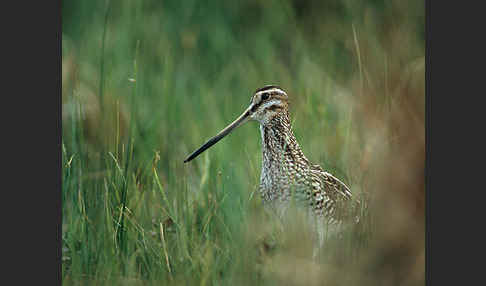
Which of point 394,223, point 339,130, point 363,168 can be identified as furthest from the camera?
point 339,130

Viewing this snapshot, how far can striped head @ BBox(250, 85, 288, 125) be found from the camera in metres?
3.30

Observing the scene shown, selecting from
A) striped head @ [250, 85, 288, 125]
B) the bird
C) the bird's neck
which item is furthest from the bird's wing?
striped head @ [250, 85, 288, 125]

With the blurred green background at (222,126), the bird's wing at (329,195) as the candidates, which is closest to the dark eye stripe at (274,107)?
the blurred green background at (222,126)

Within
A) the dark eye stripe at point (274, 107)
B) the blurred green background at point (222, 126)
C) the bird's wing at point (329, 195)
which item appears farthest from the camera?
the dark eye stripe at point (274, 107)

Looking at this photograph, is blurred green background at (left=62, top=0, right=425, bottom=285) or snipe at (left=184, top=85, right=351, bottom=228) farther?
snipe at (left=184, top=85, right=351, bottom=228)

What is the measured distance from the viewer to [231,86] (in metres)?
4.08

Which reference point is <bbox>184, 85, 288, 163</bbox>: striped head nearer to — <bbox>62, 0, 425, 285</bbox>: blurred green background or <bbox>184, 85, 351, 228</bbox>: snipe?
<bbox>184, 85, 351, 228</bbox>: snipe

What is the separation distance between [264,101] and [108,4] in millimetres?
966

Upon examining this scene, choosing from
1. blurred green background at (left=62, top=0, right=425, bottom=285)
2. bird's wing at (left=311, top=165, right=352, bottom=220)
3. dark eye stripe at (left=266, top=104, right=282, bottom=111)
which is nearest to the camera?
blurred green background at (left=62, top=0, right=425, bottom=285)

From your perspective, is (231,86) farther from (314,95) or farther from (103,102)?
(103,102)

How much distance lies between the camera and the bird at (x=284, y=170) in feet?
10.6

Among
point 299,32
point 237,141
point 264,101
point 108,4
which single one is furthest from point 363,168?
point 108,4

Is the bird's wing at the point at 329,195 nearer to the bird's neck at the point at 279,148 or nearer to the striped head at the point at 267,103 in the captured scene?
the bird's neck at the point at 279,148

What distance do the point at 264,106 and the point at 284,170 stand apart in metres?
0.28
